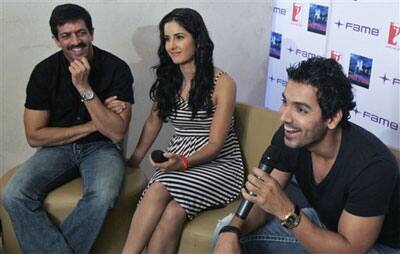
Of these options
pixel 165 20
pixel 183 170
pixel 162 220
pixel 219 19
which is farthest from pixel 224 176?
pixel 219 19

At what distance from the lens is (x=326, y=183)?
5.12 ft

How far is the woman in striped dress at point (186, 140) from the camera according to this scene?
190 cm

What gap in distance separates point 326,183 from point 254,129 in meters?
0.69

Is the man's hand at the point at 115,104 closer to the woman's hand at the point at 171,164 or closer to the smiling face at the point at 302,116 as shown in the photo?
the woman's hand at the point at 171,164

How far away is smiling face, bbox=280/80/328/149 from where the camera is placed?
4.85 feet

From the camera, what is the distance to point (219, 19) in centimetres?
291

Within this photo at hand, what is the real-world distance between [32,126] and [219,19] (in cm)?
122

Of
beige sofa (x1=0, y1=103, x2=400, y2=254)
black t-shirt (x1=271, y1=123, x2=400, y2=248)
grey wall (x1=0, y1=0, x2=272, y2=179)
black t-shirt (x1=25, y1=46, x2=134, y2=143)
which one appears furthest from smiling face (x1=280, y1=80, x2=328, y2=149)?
grey wall (x1=0, y1=0, x2=272, y2=179)

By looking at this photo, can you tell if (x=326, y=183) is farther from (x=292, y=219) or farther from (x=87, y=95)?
(x=87, y=95)

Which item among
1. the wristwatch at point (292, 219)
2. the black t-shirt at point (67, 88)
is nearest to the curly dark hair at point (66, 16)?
the black t-shirt at point (67, 88)

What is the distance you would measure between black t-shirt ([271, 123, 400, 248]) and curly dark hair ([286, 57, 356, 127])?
0.10m

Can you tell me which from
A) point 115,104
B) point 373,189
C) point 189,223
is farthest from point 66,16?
point 373,189

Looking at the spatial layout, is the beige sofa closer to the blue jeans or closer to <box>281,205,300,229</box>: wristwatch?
the blue jeans

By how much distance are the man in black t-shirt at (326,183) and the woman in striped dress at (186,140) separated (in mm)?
354
